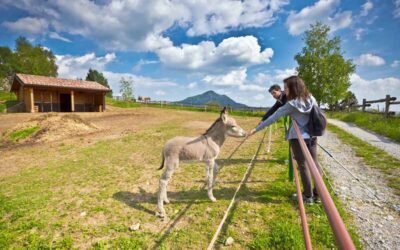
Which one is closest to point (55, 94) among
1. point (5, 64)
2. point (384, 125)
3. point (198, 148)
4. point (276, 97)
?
point (198, 148)

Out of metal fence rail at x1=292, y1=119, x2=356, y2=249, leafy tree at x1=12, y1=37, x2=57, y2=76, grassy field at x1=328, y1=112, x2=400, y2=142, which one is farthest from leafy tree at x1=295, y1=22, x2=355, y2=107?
leafy tree at x1=12, y1=37, x2=57, y2=76

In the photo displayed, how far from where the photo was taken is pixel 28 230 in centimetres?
406

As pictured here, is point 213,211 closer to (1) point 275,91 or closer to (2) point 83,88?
(1) point 275,91

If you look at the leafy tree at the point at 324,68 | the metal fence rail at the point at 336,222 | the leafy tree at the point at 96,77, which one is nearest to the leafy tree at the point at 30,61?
the leafy tree at the point at 96,77

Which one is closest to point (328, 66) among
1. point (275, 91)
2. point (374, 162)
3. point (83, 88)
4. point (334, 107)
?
A: point (334, 107)

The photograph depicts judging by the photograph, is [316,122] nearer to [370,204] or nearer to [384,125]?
[370,204]

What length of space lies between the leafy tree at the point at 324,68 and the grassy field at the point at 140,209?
32.1m

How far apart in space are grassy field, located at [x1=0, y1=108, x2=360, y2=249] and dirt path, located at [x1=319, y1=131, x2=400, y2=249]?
0.29m

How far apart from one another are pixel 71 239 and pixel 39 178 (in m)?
4.27

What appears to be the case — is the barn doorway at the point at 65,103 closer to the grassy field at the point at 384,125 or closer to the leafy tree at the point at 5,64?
the grassy field at the point at 384,125

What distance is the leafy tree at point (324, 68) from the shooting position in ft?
113

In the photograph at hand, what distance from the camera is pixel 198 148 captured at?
4641 millimetres

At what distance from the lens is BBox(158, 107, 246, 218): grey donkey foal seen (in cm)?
452

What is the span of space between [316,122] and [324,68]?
36043 mm
